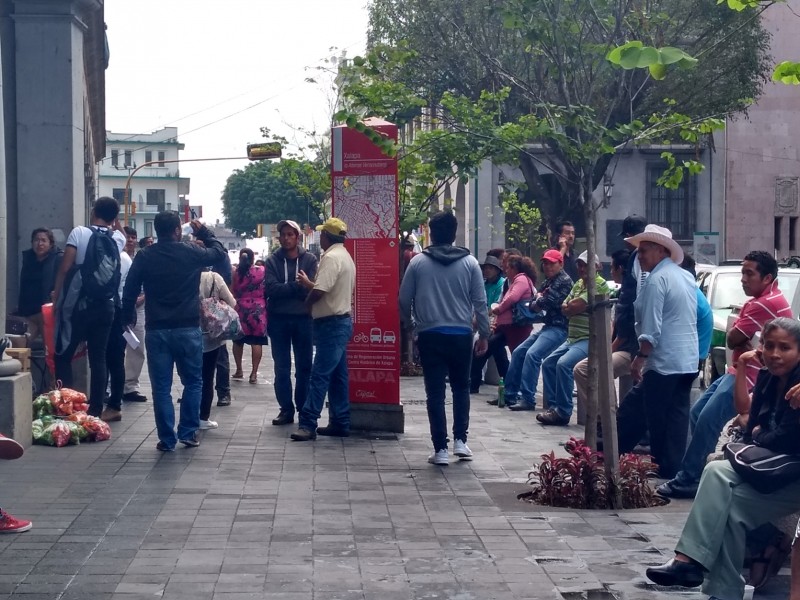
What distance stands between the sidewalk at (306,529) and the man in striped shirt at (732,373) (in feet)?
0.73

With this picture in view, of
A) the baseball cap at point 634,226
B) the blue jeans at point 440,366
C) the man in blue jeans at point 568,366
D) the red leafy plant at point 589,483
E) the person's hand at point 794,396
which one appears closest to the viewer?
the person's hand at point 794,396

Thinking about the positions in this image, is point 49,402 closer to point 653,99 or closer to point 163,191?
point 653,99

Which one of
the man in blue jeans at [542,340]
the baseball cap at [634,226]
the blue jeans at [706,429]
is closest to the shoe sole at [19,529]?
the blue jeans at [706,429]

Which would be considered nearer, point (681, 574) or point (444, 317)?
point (681, 574)

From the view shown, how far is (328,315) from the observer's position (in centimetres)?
1040

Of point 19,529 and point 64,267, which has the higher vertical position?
point 64,267

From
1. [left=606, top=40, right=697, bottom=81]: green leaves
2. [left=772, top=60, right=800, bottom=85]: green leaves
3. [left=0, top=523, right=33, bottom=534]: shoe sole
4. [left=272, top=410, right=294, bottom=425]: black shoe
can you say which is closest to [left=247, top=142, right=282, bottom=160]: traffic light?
[left=272, top=410, right=294, bottom=425]: black shoe

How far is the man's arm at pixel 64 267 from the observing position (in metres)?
10.9

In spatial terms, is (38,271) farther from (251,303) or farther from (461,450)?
(461,450)

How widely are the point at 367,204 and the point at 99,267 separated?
8.03 ft

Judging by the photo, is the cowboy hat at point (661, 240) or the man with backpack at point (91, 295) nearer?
the cowboy hat at point (661, 240)

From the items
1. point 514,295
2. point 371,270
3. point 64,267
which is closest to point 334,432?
point 371,270

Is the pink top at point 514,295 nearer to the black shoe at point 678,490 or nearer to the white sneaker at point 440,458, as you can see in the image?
the white sneaker at point 440,458

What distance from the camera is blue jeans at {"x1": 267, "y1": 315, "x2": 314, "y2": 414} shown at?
37.1ft
